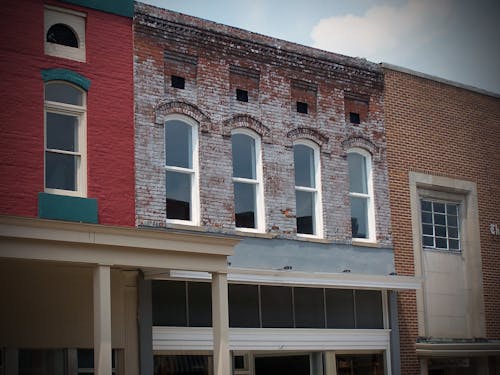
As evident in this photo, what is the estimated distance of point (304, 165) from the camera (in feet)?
75.6

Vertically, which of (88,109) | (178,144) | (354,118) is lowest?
(178,144)

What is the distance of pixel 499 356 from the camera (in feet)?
86.5

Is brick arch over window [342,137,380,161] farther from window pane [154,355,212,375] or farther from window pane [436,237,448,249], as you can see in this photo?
window pane [154,355,212,375]

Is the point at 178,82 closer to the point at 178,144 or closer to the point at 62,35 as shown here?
the point at 178,144

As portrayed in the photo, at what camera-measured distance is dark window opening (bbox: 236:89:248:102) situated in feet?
71.8

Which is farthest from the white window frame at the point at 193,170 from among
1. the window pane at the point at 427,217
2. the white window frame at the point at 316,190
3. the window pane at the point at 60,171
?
the window pane at the point at 427,217

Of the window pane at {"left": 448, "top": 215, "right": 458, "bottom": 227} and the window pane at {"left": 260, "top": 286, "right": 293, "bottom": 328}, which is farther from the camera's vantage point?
the window pane at {"left": 448, "top": 215, "right": 458, "bottom": 227}

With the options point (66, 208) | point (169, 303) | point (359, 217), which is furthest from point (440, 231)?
point (66, 208)

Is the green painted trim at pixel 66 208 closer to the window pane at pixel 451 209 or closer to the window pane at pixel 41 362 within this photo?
the window pane at pixel 41 362

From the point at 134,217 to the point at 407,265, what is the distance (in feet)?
26.1

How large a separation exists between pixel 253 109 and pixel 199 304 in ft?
14.9

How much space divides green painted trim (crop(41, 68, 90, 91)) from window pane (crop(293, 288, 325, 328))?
21.3ft

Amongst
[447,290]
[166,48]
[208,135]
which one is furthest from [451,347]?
[166,48]

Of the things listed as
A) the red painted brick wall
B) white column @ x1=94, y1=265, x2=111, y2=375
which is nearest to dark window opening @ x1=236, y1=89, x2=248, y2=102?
the red painted brick wall
